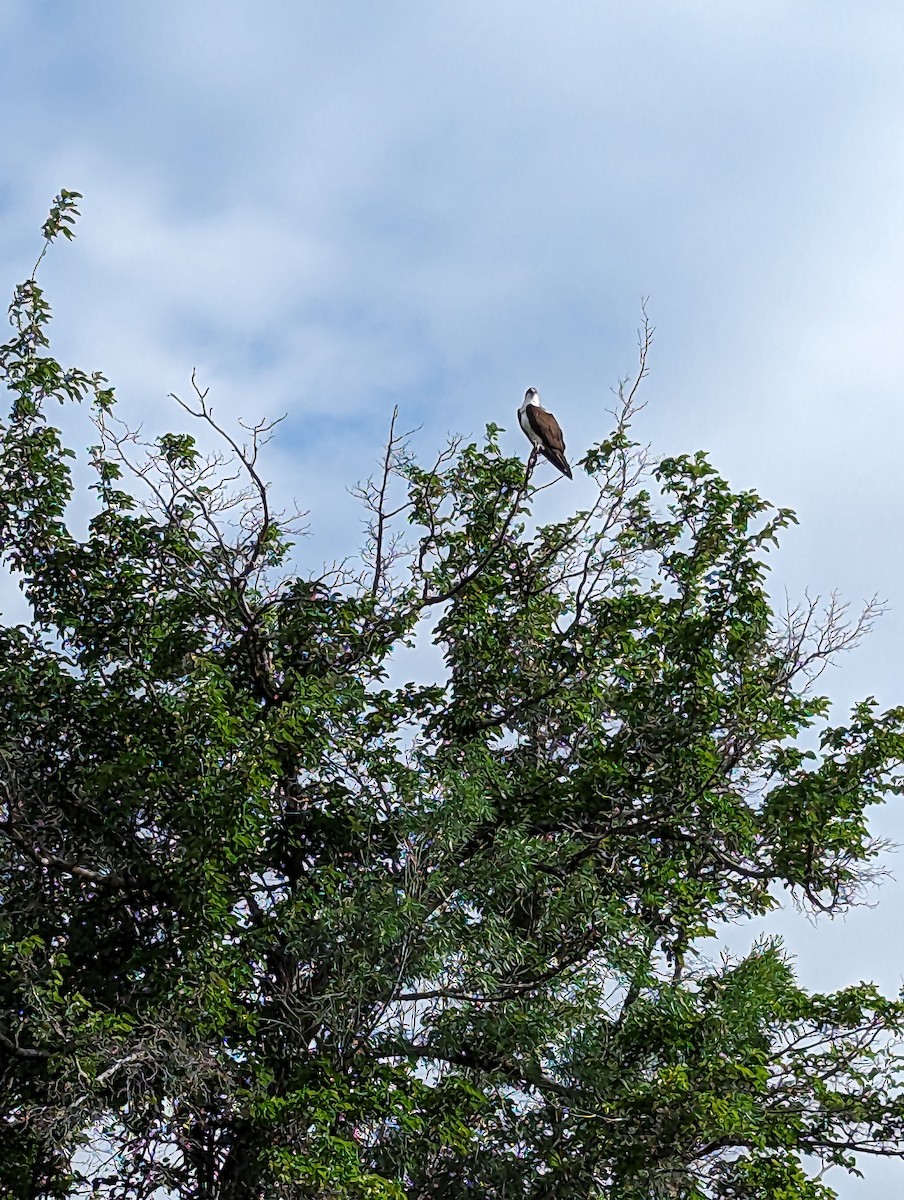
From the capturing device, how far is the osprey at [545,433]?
45.4 feet

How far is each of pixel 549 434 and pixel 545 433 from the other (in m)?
0.04

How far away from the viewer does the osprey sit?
13.9 m

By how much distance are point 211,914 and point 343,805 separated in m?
1.68

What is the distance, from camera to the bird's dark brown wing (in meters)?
13.9

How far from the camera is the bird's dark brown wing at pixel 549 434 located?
1385 centimetres

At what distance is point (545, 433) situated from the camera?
13.9m

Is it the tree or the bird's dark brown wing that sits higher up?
the bird's dark brown wing

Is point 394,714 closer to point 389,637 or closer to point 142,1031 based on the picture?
point 389,637

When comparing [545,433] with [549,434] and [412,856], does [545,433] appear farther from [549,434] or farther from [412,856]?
[412,856]

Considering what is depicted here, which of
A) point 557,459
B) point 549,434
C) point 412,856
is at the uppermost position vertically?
point 549,434

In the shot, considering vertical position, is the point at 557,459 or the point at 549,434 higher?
the point at 549,434

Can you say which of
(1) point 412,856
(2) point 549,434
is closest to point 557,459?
(2) point 549,434

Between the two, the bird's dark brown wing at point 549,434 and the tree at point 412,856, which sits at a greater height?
the bird's dark brown wing at point 549,434

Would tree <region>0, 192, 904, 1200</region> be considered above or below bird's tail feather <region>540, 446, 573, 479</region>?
below
